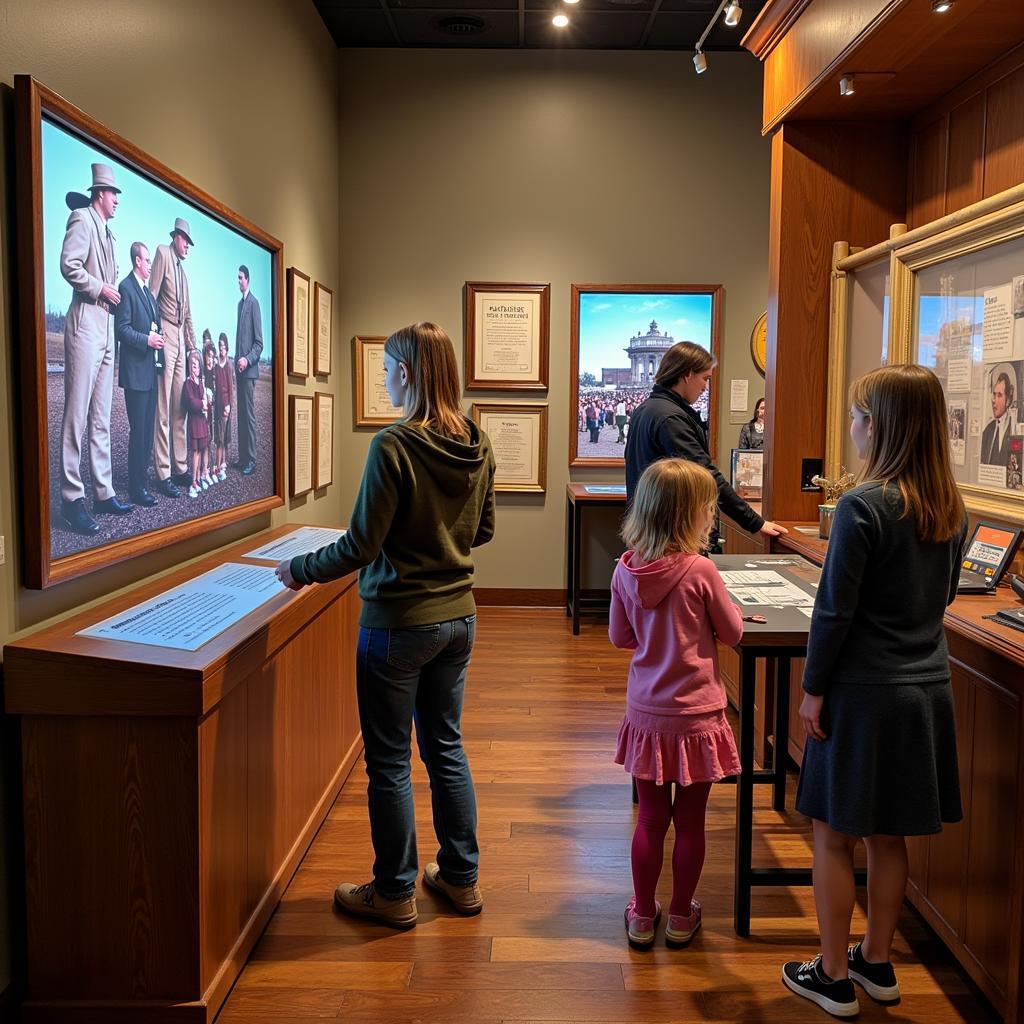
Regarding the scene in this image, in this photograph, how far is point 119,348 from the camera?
245 cm

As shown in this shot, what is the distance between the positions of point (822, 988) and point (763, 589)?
3.54 ft

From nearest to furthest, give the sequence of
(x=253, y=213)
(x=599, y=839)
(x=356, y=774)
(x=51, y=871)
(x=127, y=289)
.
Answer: (x=51, y=871), (x=127, y=289), (x=599, y=839), (x=356, y=774), (x=253, y=213)

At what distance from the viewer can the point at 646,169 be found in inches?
251

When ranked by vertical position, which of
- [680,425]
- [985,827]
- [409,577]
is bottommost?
[985,827]

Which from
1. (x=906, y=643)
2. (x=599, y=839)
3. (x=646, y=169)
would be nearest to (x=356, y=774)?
(x=599, y=839)

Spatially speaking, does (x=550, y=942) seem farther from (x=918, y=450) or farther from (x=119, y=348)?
(x=119, y=348)

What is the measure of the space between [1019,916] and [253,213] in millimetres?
3556

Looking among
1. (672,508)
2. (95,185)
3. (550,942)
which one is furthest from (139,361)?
(550,942)

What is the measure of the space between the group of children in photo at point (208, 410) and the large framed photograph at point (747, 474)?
284 centimetres

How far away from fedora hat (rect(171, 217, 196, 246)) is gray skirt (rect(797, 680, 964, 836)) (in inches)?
86.9

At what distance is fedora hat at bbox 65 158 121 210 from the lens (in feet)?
7.24

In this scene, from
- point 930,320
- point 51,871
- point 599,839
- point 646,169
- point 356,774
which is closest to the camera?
point 51,871

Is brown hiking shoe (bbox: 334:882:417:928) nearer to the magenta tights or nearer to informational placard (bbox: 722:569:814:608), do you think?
the magenta tights

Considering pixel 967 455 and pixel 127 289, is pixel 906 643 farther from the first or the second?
pixel 127 289
